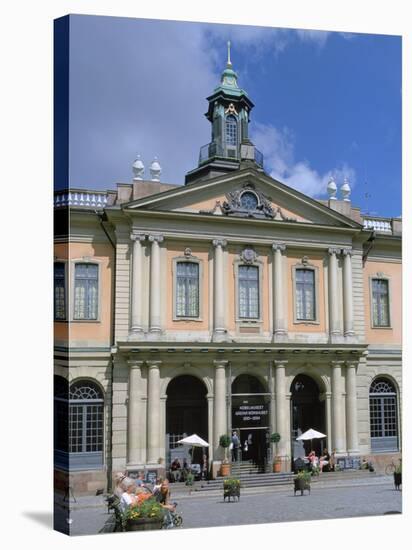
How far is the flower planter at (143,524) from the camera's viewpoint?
55.4 ft

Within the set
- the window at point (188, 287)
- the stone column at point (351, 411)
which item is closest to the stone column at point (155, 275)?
the window at point (188, 287)

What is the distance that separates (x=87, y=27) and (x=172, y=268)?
21.9 ft

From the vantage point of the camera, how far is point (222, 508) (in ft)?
60.1

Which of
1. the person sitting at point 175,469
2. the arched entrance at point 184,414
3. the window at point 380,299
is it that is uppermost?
the window at point 380,299

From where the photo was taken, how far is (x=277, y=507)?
1855cm

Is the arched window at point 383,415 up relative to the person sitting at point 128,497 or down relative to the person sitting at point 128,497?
up

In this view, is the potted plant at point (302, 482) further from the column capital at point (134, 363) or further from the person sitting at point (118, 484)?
the column capital at point (134, 363)

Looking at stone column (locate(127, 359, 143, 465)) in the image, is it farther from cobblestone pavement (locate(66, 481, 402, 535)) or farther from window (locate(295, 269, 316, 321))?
window (locate(295, 269, 316, 321))

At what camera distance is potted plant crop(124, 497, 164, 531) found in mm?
16875

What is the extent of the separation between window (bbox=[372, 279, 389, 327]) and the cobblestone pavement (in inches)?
195

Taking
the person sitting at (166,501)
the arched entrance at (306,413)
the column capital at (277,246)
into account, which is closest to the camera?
the person sitting at (166,501)

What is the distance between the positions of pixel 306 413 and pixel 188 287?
4.98 meters

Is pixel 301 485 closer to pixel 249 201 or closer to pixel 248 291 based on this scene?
pixel 248 291

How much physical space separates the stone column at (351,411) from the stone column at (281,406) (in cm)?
199
